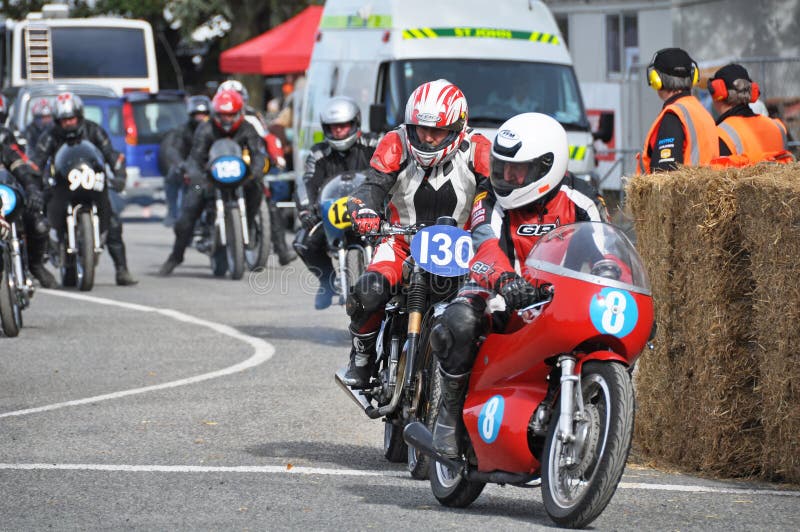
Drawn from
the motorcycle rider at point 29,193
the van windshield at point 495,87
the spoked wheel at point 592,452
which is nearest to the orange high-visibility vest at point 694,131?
the spoked wheel at point 592,452

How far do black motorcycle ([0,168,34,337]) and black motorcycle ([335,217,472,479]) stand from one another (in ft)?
17.6

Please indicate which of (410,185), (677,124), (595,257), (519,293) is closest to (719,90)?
(677,124)

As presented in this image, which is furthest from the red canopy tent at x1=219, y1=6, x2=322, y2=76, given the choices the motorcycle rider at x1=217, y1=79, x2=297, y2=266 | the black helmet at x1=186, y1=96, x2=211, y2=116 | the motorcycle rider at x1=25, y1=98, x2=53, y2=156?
the motorcycle rider at x1=217, y1=79, x2=297, y2=266

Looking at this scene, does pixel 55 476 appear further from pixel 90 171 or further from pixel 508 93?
pixel 508 93

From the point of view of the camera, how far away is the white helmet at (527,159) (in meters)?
6.54

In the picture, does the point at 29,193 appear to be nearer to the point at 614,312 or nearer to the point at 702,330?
the point at 702,330

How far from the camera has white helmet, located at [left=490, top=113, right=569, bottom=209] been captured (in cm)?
Result: 654

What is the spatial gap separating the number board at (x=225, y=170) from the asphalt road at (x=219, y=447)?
284cm

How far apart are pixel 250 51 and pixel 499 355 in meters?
25.6

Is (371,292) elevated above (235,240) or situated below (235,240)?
above

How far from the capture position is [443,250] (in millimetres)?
6824

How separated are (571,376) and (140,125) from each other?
2456 centimetres

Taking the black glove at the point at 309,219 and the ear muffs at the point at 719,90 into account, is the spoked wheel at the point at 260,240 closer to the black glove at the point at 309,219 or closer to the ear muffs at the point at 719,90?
the black glove at the point at 309,219

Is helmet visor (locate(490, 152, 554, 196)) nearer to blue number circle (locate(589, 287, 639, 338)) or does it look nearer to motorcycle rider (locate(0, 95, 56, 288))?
blue number circle (locate(589, 287, 639, 338))
